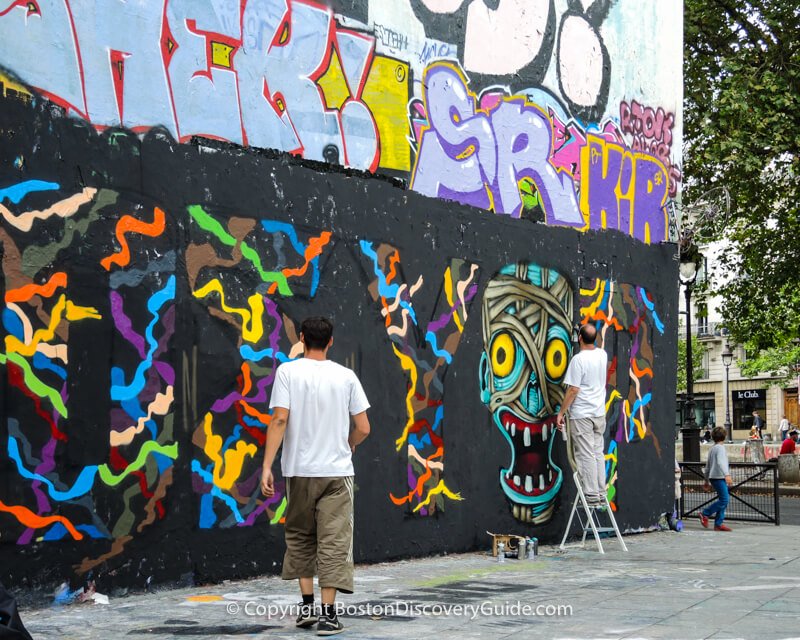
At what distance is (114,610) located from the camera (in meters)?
5.88

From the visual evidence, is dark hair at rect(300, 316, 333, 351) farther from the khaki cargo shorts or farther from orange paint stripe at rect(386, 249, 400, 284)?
orange paint stripe at rect(386, 249, 400, 284)

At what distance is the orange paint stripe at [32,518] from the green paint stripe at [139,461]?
0.35 m

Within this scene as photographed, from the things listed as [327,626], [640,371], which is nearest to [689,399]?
[640,371]

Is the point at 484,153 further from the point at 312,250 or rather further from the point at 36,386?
the point at 36,386

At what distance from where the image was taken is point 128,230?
6.46 m

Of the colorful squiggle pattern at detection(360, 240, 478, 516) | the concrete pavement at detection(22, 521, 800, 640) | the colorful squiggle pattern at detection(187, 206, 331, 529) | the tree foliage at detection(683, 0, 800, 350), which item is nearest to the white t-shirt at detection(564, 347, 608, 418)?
the colorful squiggle pattern at detection(360, 240, 478, 516)

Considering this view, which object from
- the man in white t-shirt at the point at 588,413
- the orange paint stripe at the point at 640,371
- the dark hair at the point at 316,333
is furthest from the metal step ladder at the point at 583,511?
the dark hair at the point at 316,333

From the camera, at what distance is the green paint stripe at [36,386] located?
580cm

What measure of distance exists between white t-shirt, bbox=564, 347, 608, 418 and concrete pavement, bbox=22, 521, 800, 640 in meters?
1.45

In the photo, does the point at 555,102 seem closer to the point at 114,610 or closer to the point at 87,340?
the point at 87,340

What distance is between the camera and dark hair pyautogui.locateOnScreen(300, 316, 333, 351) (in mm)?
5652

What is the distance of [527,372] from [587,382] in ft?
1.92

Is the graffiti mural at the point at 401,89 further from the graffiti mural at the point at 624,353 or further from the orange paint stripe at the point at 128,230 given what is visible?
the graffiti mural at the point at 624,353

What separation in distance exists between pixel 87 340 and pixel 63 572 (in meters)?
1.40
